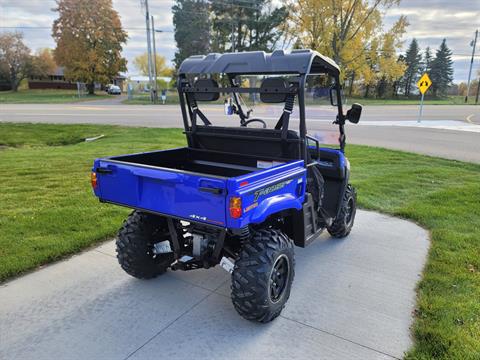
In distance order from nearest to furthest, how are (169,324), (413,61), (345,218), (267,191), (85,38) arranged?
(267,191), (169,324), (345,218), (85,38), (413,61)

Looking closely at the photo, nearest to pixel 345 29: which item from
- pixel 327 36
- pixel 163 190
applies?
pixel 327 36

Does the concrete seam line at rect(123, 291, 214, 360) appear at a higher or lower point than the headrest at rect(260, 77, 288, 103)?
lower

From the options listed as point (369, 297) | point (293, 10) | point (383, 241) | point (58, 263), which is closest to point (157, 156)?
point (58, 263)

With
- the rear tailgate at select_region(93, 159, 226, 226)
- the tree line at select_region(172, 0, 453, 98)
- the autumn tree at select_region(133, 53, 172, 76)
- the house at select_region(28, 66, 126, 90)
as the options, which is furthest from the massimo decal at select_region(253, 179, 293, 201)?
the autumn tree at select_region(133, 53, 172, 76)

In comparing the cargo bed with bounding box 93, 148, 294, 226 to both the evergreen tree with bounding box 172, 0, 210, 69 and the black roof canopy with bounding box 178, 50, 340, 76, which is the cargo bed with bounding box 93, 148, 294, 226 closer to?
the black roof canopy with bounding box 178, 50, 340, 76

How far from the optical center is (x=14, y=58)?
51.3 m

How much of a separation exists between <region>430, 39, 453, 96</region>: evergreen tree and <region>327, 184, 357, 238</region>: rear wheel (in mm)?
57021

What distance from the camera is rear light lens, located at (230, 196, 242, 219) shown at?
90.0 inches

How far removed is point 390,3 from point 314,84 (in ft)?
97.9

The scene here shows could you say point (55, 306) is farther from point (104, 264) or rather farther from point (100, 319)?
point (104, 264)

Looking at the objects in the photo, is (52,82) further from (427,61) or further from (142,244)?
(142,244)

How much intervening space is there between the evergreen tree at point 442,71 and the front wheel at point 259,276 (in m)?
58.9

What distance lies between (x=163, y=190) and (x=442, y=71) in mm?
62811

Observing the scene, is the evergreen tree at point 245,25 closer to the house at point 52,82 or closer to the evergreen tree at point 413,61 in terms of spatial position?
the house at point 52,82
